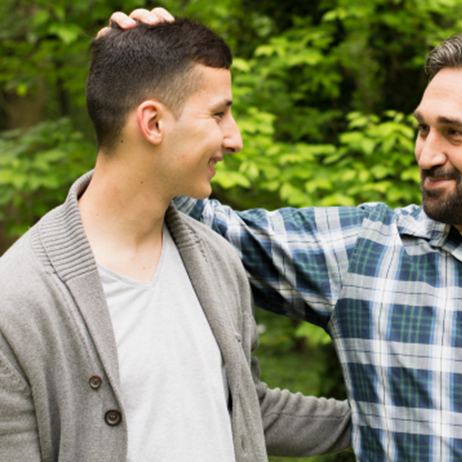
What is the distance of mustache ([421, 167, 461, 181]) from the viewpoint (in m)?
1.70

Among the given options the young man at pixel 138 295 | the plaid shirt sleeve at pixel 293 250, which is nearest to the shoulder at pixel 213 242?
the young man at pixel 138 295

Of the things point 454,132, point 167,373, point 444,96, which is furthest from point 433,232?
point 167,373

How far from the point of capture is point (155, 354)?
1.36 m

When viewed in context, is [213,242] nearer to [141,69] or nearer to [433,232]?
[141,69]

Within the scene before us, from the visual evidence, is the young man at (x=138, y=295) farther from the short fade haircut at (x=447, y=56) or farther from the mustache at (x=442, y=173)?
the short fade haircut at (x=447, y=56)

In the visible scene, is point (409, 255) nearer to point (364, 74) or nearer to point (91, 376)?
point (91, 376)

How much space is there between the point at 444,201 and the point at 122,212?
3.35 ft

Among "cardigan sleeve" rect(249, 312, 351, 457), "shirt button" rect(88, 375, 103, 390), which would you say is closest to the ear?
"shirt button" rect(88, 375, 103, 390)

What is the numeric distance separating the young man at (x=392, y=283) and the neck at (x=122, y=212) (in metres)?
0.39

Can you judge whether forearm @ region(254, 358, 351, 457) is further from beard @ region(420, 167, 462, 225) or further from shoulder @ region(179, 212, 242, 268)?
beard @ region(420, 167, 462, 225)

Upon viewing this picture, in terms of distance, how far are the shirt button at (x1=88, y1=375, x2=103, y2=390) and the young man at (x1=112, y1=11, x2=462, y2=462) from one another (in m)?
0.76

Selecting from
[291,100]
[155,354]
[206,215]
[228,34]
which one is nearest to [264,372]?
[291,100]

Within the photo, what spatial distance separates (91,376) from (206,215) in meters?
0.83

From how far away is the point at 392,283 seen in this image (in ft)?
5.47
